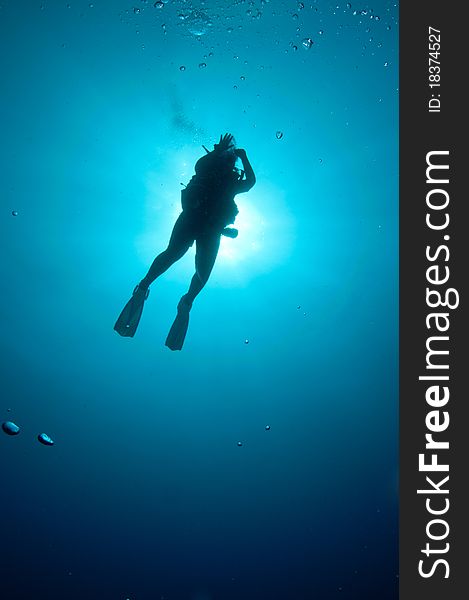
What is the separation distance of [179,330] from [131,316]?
0.78 metres

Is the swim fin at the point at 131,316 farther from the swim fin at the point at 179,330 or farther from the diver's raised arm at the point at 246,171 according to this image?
the diver's raised arm at the point at 246,171

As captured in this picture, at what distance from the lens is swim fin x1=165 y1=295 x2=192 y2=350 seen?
4.97 meters

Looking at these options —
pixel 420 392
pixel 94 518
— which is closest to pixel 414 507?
pixel 420 392

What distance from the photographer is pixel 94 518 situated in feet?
64.7

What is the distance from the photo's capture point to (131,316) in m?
4.76

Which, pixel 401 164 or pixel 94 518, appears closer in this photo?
pixel 401 164

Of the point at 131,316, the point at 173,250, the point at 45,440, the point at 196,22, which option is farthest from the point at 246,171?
the point at 45,440

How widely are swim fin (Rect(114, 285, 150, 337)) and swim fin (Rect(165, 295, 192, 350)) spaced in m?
0.56

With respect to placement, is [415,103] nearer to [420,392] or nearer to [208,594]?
[420,392]

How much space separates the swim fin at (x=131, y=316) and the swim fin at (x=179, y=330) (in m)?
0.56

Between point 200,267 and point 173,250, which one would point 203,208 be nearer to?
point 173,250

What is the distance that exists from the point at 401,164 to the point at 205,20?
17.1ft

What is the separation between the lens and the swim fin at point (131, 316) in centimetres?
467

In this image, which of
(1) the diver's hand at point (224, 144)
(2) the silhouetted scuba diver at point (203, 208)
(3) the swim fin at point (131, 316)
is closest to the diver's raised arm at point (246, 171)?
(2) the silhouetted scuba diver at point (203, 208)
